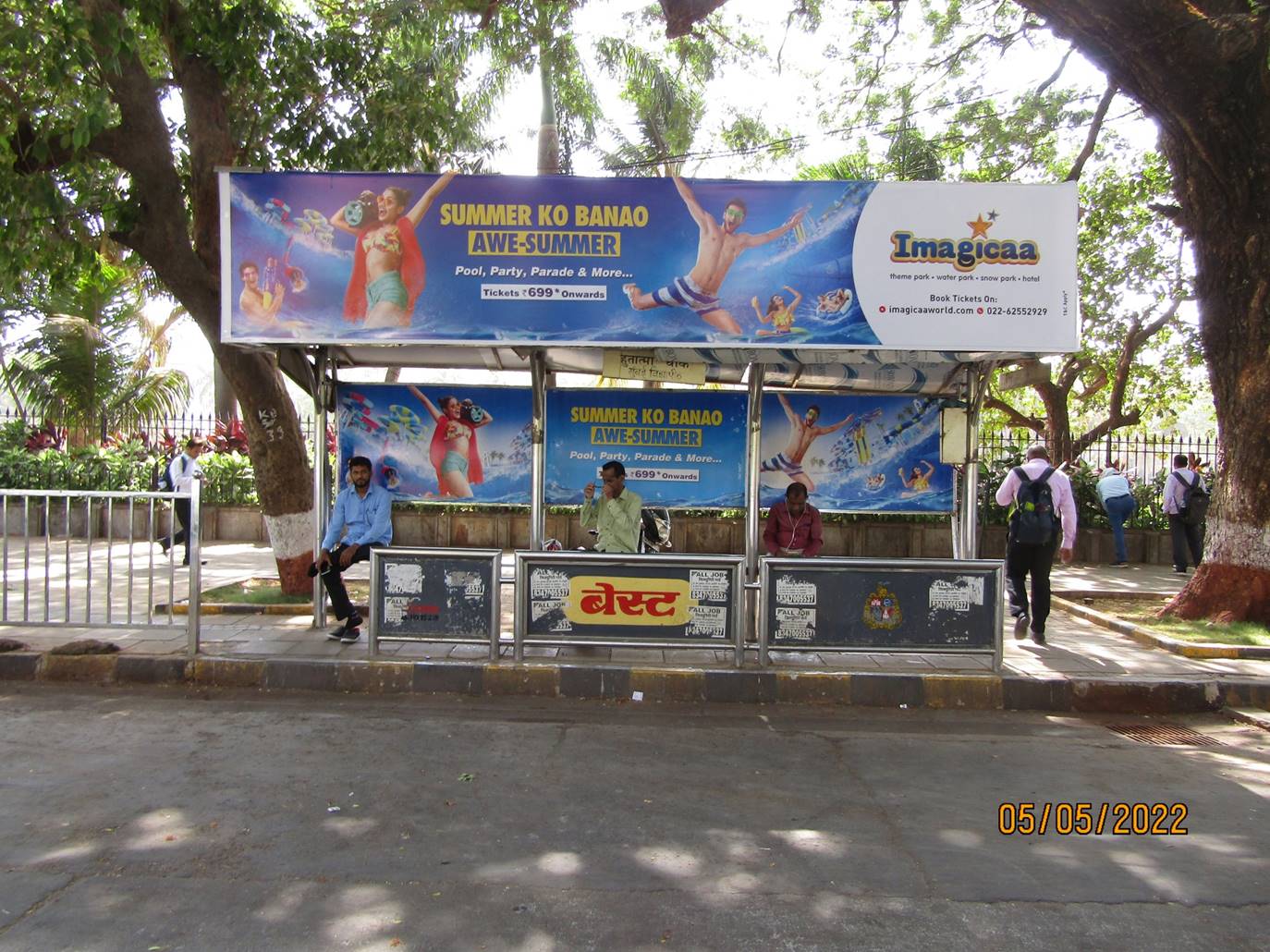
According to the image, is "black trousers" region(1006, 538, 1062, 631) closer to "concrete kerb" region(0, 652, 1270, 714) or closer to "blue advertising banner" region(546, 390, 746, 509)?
"concrete kerb" region(0, 652, 1270, 714)

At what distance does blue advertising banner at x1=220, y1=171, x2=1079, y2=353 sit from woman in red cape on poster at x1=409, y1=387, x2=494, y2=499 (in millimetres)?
1243

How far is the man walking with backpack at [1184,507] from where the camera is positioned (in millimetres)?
12516

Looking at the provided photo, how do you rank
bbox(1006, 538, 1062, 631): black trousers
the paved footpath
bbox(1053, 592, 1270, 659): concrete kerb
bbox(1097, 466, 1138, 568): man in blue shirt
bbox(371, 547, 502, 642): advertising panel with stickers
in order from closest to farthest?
bbox(371, 547, 502, 642): advertising panel with stickers < the paved footpath < bbox(1053, 592, 1270, 659): concrete kerb < bbox(1006, 538, 1062, 631): black trousers < bbox(1097, 466, 1138, 568): man in blue shirt

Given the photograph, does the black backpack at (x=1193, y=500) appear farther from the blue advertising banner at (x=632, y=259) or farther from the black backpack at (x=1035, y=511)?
the blue advertising banner at (x=632, y=259)

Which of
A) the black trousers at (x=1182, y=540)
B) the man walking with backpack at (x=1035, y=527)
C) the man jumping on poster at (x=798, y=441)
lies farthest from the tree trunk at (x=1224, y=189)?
the black trousers at (x=1182, y=540)

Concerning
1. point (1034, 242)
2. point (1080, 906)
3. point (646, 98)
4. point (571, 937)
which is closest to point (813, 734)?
point (1080, 906)

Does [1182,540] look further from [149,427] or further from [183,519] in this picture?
[149,427]

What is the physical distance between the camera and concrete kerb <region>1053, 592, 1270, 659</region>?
7.59 m

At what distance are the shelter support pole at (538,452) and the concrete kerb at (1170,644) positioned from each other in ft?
17.7

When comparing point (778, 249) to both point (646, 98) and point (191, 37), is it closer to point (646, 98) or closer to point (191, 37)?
point (191, 37)

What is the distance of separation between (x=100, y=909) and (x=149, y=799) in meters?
1.16

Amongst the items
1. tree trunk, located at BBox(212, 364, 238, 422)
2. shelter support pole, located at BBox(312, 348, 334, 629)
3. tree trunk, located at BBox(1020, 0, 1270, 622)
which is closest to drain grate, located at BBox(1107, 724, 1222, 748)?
tree trunk, located at BBox(1020, 0, 1270, 622)

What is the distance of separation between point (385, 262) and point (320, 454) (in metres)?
1.82

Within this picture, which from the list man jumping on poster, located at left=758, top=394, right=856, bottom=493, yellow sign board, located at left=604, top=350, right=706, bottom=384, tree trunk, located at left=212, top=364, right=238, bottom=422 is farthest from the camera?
tree trunk, located at left=212, top=364, right=238, bottom=422
